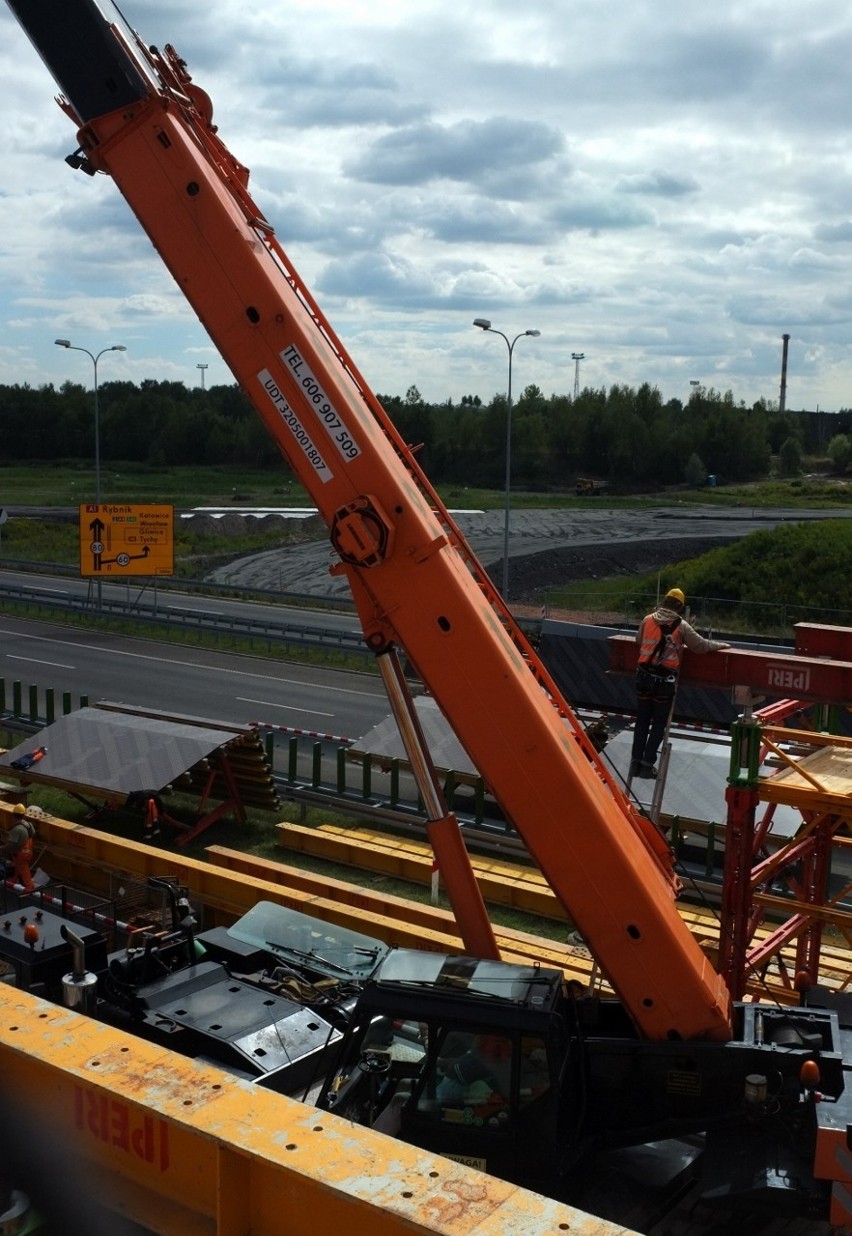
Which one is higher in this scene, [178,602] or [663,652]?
[663,652]

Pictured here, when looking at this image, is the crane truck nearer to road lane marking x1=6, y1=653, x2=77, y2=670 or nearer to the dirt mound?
road lane marking x1=6, y1=653, x2=77, y2=670

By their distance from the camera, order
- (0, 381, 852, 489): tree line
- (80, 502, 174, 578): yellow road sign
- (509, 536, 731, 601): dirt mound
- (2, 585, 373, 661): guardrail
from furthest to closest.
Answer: (0, 381, 852, 489): tree line, (509, 536, 731, 601): dirt mound, (80, 502, 174, 578): yellow road sign, (2, 585, 373, 661): guardrail

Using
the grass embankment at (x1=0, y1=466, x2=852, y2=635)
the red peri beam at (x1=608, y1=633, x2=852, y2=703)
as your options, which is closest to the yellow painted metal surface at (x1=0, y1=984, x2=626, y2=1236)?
the red peri beam at (x1=608, y1=633, x2=852, y2=703)

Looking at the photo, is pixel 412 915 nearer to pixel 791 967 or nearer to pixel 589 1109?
pixel 791 967

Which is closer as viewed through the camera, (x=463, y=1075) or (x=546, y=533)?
(x=463, y=1075)

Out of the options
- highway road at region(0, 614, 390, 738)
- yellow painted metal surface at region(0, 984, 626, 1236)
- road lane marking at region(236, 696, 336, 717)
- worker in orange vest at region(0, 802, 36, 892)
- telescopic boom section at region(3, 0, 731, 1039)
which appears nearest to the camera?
yellow painted metal surface at region(0, 984, 626, 1236)

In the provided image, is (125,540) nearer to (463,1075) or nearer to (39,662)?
(39,662)

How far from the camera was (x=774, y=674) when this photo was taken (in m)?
9.01

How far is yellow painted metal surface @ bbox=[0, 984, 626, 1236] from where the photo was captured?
4066 mm

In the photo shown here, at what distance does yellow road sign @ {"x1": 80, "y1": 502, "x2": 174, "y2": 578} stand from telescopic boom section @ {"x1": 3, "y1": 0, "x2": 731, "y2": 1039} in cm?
2637

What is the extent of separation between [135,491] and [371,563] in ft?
266

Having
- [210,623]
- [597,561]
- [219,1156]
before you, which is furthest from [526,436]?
[219,1156]

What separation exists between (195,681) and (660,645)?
20359mm

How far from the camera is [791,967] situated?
11016mm
